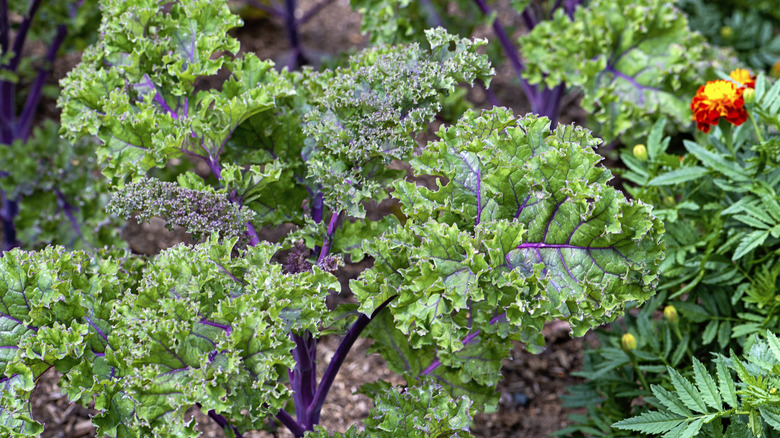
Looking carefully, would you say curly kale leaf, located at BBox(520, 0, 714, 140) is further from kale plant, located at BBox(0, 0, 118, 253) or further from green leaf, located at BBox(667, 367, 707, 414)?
kale plant, located at BBox(0, 0, 118, 253)

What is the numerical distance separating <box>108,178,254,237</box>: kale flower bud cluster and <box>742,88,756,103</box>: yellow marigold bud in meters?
1.87

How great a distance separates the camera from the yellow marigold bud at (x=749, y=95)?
268 centimetres

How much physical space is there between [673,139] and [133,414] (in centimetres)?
322

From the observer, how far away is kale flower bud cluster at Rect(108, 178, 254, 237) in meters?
2.35

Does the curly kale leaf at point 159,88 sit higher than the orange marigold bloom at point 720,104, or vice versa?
the curly kale leaf at point 159,88

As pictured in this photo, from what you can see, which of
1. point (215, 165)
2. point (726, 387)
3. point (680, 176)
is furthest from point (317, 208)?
point (726, 387)

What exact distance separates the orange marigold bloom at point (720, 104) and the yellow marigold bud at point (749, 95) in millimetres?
15

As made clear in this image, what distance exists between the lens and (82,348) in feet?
7.13

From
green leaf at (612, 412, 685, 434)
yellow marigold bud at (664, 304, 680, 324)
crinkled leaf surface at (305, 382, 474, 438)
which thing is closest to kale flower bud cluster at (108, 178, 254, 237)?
crinkled leaf surface at (305, 382, 474, 438)

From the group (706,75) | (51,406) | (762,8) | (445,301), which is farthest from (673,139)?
(51,406)

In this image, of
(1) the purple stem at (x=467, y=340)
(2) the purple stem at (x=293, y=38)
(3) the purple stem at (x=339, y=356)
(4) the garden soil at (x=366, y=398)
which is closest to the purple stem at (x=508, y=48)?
(4) the garden soil at (x=366, y=398)

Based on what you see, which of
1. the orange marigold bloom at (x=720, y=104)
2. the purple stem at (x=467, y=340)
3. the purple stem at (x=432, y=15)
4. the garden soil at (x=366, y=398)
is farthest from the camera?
the purple stem at (x=432, y=15)

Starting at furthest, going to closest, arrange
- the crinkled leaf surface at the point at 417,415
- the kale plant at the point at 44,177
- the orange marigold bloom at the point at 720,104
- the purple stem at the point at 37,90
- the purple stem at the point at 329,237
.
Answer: the purple stem at the point at 37,90 → the kale plant at the point at 44,177 → the orange marigold bloom at the point at 720,104 → the purple stem at the point at 329,237 → the crinkled leaf surface at the point at 417,415

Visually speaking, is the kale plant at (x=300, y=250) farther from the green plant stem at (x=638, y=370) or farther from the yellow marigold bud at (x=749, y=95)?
the yellow marigold bud at (x=749, y=95)
